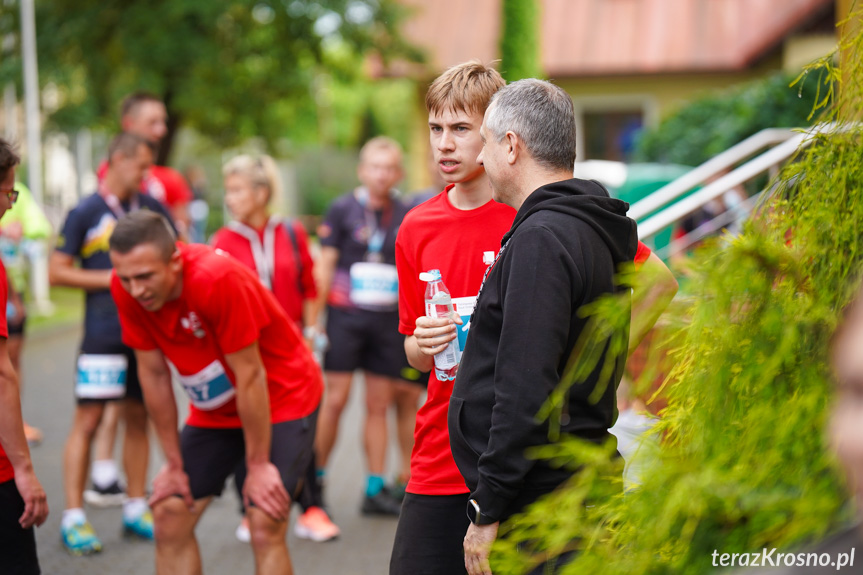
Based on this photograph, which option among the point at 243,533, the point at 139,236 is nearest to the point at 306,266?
the point at 243,533

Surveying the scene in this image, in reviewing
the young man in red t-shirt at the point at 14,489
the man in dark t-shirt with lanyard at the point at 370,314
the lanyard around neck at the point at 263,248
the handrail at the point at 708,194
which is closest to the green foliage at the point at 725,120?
the handrail at the point at 708,194

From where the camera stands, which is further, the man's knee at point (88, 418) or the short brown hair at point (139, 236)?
the man's knee at point (88, 418)

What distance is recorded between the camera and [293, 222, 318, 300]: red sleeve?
21.2 ft

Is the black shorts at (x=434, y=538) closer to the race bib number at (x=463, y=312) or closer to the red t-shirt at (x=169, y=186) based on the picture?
the race bib number at (x=463, y=312)

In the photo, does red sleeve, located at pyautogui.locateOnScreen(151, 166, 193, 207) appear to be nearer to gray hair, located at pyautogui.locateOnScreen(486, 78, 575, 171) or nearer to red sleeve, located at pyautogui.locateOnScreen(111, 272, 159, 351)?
red sleeve, located at pyautogui.locateOnScreen(111, 272, 159, 351)

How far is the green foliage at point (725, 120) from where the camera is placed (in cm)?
1112

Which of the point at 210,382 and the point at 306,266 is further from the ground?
the point at 306,266

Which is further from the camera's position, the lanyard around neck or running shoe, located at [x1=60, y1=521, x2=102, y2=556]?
the lanyard around neck

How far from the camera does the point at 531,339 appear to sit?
234cm

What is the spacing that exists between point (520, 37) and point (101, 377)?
1539 cm

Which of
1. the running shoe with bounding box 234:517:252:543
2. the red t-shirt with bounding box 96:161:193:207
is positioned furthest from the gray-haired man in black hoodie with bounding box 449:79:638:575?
the red t-shirt with bounding box 96:161:193:207

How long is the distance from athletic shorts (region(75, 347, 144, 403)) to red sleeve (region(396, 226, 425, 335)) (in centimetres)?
308

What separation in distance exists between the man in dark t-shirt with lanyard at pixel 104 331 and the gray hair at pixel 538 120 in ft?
12.3

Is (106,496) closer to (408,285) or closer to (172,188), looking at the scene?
(172,188)
